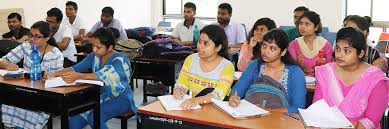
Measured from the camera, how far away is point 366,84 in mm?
2328

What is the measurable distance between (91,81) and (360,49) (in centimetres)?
171

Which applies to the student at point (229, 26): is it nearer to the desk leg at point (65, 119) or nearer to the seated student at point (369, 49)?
the seated student at point (369, 49)

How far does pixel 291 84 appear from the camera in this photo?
8.67 feet

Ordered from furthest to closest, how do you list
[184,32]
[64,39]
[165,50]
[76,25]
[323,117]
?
1. [76,25]
2. [184,32]
3. [64,39]
4. [165,50]
5. [323,117]

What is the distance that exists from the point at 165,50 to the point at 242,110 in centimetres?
228

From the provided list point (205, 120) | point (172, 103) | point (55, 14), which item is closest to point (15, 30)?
point (55, 14)

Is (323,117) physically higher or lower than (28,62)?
lower

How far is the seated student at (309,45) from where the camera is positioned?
383 centimetres

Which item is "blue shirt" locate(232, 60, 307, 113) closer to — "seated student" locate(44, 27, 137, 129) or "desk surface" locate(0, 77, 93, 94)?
"seated student" locate(44, 27, 137, 129)

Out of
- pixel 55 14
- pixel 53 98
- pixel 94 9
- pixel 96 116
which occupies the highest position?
pixel 94 9

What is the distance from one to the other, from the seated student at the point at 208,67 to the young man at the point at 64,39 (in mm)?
2540

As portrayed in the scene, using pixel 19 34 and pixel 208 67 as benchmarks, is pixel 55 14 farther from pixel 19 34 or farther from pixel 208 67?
pixel 208 67

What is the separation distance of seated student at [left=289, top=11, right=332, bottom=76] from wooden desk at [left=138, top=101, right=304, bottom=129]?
151 cm

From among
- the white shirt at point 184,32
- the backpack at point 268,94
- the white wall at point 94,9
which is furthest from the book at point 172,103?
the white wall at point 94,9
